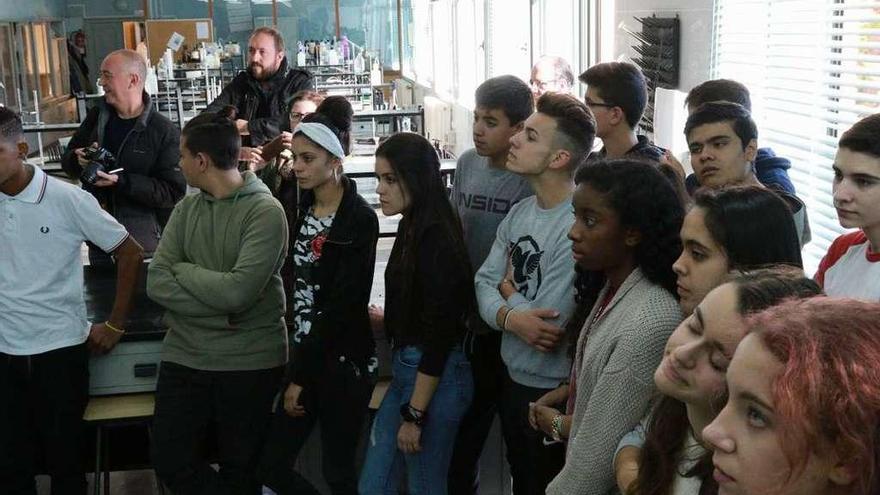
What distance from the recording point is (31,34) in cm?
1432

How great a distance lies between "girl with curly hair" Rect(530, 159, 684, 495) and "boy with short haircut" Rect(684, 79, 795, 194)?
86 centimetres

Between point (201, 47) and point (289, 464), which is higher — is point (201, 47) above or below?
above

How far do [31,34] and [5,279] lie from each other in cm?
1241

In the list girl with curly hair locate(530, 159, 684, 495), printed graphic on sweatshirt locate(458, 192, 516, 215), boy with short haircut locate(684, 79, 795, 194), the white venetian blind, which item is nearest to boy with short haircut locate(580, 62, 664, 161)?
boy with short haircut locate(684, 79, 795, 194)

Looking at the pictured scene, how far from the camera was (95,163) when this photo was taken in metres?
4.14

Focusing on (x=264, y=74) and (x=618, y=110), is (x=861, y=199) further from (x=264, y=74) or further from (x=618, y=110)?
(x=264, y=74)

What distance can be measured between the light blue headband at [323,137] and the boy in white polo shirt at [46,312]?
2.34 feet

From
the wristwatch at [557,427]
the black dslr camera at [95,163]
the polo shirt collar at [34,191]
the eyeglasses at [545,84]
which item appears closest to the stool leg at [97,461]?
the polo shirt collar at [34,191]

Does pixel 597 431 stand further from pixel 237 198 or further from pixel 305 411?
pixel 237 198

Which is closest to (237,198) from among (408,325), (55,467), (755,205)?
(408,325)

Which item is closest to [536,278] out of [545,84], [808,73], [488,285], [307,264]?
[488,285]

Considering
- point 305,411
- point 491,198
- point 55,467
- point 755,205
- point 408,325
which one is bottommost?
point 55,467

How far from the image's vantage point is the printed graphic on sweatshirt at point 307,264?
3002 mm

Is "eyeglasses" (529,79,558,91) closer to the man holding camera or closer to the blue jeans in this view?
the man holding camera
